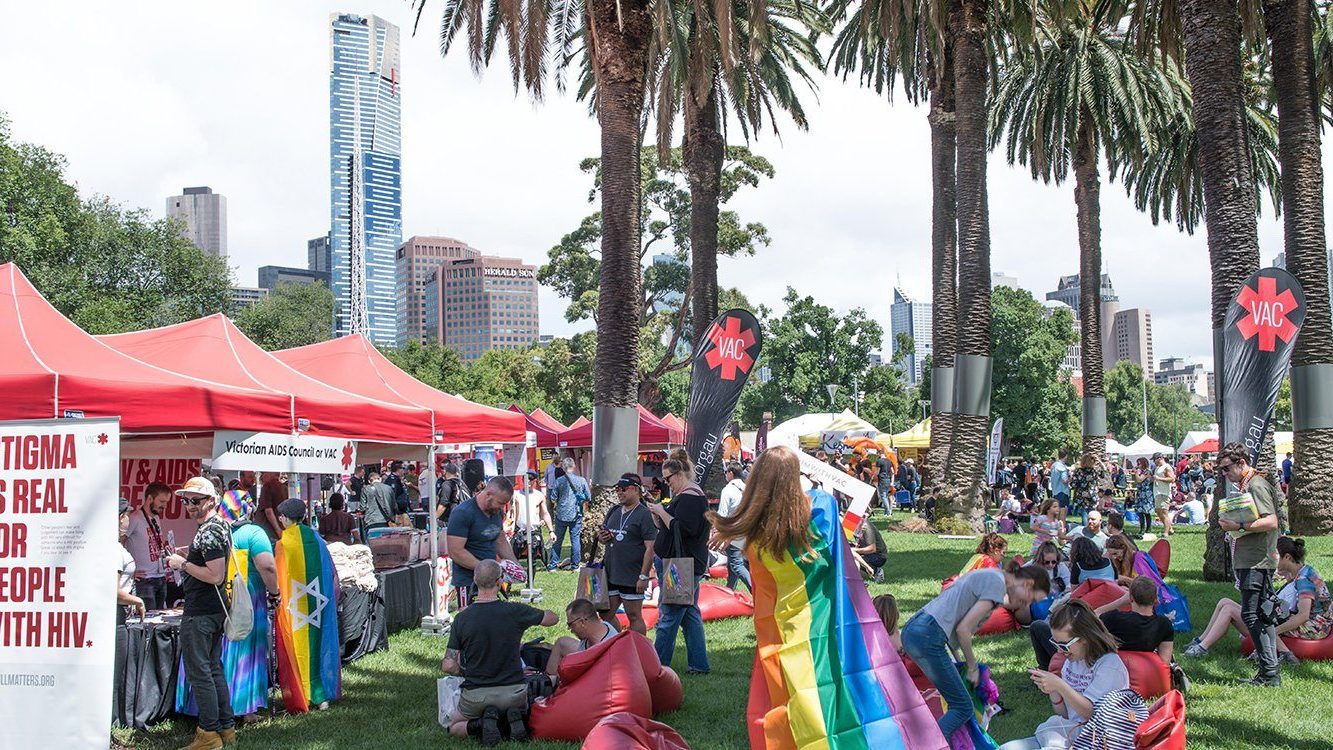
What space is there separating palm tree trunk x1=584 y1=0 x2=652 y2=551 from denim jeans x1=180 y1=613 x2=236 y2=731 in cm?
817

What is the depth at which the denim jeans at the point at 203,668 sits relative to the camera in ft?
22.4

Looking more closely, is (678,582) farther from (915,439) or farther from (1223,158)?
(915,439)

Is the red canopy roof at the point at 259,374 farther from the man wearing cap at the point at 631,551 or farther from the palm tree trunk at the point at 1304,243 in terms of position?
the palm tree trunk at the point at 1304,243

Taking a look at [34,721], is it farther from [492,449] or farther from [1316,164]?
[1316,164]

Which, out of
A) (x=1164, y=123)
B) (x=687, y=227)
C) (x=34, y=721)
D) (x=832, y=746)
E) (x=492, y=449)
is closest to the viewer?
(x=34, y=721)

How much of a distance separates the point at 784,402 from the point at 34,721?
198 ft

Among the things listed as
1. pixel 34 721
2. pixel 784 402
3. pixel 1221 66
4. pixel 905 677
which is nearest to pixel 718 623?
pixel 905 677

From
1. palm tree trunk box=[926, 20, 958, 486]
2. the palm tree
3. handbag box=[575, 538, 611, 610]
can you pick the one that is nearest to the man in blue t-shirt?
handbag box=[575, 538, 611, 610]

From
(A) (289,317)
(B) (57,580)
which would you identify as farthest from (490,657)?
(A) (289,317)

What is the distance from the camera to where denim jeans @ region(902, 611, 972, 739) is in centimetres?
595

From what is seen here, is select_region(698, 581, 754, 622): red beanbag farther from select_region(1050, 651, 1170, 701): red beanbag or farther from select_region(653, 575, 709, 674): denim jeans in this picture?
select_region(1050, 651, 1170, 701): red beanbag

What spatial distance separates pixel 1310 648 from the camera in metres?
8.61

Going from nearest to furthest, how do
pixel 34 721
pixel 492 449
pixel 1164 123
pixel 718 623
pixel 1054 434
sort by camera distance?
pixel 34 721, pixel 718 623, pixel 492 449, pixel 1164 123, pixel 1054 434

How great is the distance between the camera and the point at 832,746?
15.1 feet
